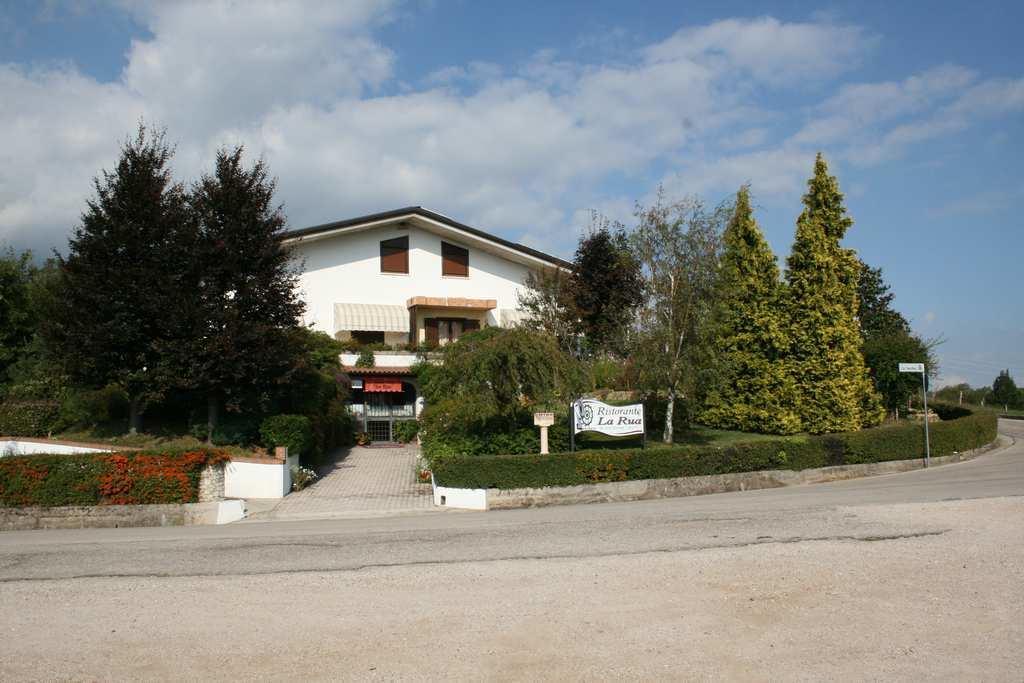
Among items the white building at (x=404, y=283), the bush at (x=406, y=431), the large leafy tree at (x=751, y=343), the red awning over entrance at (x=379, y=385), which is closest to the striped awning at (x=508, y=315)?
the white building at (x=404, y=283)

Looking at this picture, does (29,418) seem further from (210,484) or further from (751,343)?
(751,343)

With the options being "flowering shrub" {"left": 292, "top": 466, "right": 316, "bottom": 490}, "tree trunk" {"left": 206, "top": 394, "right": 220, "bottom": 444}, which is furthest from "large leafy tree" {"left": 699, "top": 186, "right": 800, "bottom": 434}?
"tree trunk" {"left": 206, "top": 394, "right": 220, "bottom": 444}

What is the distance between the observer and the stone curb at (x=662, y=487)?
1745 cm

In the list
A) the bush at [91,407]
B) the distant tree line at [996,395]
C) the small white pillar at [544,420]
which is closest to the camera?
the small white pillar at [544,420]

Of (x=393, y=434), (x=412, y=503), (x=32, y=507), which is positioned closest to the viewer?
(x=32, y=507)

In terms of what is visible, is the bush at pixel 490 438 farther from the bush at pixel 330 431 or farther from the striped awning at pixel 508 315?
the striped awning at pixel 508 315

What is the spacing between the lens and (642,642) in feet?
23.6

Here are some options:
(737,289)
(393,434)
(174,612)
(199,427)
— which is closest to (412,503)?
(199,427)

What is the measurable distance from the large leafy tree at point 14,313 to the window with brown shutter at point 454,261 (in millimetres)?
16920

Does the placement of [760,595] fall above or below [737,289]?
below

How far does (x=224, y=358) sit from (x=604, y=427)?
10084 millimetres

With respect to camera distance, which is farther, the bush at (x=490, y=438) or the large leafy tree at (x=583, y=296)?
the large leafy tree at (x=583, y=296)

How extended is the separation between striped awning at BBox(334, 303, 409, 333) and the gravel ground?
21.8 meters

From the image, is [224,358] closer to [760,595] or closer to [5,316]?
[5,316]
